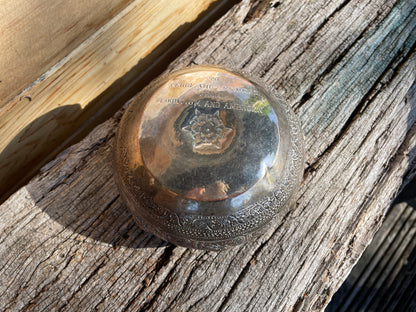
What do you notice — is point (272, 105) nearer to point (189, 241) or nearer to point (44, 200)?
point (189, 241)

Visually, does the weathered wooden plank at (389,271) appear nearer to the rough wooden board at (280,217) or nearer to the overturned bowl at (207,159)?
the rough wooden board at (280,217)

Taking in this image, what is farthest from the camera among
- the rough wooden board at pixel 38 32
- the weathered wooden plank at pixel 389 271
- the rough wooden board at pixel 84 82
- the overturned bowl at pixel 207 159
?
the weathered wooden plank at pixel 389 271

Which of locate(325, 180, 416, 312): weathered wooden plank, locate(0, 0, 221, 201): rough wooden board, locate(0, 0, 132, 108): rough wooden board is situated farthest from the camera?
locate(325, 180, 416, 312): weathered wooden plank

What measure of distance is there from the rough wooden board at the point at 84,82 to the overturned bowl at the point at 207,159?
58 cm

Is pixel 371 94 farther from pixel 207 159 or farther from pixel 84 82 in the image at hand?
pixel 84 82

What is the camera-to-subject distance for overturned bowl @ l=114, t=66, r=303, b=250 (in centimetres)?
93

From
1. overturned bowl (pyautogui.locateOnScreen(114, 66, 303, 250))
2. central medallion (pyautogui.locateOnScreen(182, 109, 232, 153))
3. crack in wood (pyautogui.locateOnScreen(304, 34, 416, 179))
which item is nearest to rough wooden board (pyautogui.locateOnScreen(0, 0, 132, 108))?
overturned bowl (pyautogui.locateOnScreen(114, 66, 303, 250))

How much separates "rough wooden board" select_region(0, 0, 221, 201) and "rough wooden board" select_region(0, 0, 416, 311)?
0.24m

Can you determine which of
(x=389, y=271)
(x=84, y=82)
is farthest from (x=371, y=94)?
(x=84, y=82)

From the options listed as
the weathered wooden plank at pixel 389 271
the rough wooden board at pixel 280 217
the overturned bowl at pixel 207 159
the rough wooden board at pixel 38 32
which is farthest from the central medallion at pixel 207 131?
the weathered wooden plank at pixel 389 271

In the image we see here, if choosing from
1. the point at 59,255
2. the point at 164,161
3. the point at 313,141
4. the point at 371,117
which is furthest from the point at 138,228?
the point at 371,117

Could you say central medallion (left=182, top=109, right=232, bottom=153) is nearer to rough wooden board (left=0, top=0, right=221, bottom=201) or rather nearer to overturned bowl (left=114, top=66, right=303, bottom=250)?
overturned bowl (left=114, top=66, right=303, bottom=250)

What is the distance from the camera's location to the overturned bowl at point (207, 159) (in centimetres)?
93

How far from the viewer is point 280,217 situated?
1.12 m
